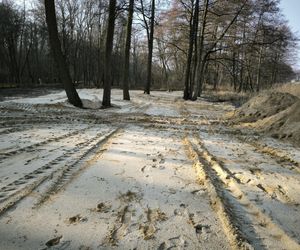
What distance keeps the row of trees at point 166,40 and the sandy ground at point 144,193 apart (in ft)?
32.3

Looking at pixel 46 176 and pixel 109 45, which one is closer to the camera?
pixel 46 176

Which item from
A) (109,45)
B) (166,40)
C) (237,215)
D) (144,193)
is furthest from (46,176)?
(166,40)

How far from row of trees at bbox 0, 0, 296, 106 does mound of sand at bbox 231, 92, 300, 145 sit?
6.95 meters

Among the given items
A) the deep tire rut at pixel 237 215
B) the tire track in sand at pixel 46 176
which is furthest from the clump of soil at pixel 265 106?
the tire track in sand at pixel 46 176

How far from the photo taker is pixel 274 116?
36.0ft

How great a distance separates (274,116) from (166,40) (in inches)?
915

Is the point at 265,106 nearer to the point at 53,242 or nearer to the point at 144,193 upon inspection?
the point at 144,193

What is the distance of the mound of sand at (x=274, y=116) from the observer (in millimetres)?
9469

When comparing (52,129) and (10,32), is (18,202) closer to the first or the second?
(52,129)

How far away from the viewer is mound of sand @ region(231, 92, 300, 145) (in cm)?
947

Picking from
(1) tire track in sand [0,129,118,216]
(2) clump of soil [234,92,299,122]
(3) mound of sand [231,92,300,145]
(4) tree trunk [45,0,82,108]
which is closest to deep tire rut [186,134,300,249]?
(1) tire track in sand [0,129,118,216]

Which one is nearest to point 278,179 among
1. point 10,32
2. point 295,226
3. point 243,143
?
point 295,226

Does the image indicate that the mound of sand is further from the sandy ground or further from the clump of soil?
the sandy ground

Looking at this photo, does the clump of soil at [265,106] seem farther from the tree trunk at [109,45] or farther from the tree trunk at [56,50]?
the tree trunk at [56,50]
